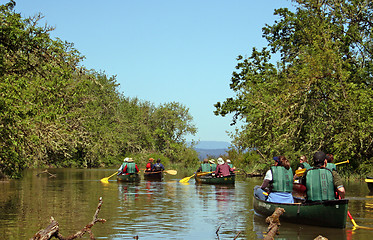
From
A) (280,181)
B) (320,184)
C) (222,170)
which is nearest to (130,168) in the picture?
(222,170)

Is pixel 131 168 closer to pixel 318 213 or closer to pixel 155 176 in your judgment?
pixel 155 176

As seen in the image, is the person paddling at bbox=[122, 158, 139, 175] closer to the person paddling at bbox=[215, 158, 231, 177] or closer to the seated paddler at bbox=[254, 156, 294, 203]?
the person paddling at bbox=[215, 158, 231, 177]

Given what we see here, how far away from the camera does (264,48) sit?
1834 inches

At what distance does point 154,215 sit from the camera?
16609mm

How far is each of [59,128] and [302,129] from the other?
54.5ft

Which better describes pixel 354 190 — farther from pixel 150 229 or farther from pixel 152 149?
pixel 152 149

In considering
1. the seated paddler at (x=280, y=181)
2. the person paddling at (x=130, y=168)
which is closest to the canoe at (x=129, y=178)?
the person paddling at (x=130, y=168)

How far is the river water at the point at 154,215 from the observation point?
510 inches

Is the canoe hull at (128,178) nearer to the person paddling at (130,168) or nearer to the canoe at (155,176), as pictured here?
the person paddling at (130,168)

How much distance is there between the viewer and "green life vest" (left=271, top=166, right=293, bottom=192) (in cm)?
1423

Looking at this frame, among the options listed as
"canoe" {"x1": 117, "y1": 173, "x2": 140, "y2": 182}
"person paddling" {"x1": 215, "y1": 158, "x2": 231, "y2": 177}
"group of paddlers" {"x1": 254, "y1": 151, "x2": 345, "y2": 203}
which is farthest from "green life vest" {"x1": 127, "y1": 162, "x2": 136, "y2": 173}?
"group of paddlers" {"x1": 254, "y1": 151, "x2": 345, "y2": 203}

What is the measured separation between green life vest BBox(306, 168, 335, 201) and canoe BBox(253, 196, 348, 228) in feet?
0.84

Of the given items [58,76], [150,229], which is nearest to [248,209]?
[150,229]

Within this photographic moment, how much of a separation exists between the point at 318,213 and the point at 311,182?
2.56ft
